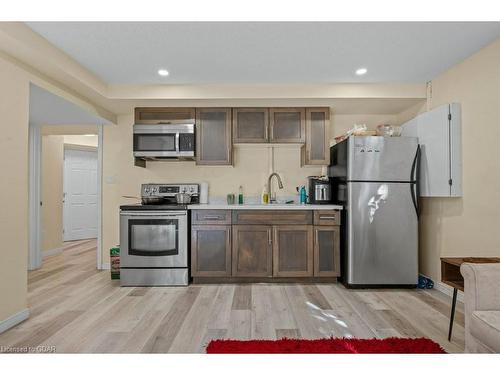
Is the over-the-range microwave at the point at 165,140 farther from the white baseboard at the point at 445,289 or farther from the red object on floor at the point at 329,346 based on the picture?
the white baseboard at the point at 445,289

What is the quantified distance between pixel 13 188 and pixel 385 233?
3.48 meters

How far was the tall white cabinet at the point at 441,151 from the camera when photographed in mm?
2855

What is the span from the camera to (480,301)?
1.66 metres

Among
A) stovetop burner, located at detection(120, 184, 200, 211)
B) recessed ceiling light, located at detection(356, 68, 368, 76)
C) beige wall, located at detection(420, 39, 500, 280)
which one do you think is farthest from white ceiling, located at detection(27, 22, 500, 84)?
stovetop burner, located at detection(120, 184, 200, 211)

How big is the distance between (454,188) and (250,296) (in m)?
2.23

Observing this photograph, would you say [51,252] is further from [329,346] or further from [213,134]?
[329,346]

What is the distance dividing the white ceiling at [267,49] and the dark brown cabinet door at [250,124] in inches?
18.4

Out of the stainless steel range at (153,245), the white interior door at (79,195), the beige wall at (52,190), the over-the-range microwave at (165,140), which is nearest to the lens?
the stainless steel range at (153,245)

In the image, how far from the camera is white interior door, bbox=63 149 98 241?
641 cm

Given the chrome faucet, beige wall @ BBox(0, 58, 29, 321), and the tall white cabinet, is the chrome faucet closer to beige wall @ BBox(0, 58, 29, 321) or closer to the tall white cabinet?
the tall white cabinet

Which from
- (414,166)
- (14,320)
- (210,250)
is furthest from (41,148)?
(414,166)

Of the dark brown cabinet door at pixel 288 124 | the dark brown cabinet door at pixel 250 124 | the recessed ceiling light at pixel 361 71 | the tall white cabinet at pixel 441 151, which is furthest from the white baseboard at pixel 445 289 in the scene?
the dark brown cabinet door at pixel 250 124

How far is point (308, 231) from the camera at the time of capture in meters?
3.42

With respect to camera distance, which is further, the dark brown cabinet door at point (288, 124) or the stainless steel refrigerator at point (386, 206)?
the dark brown cabinet door at point (288, 124)
